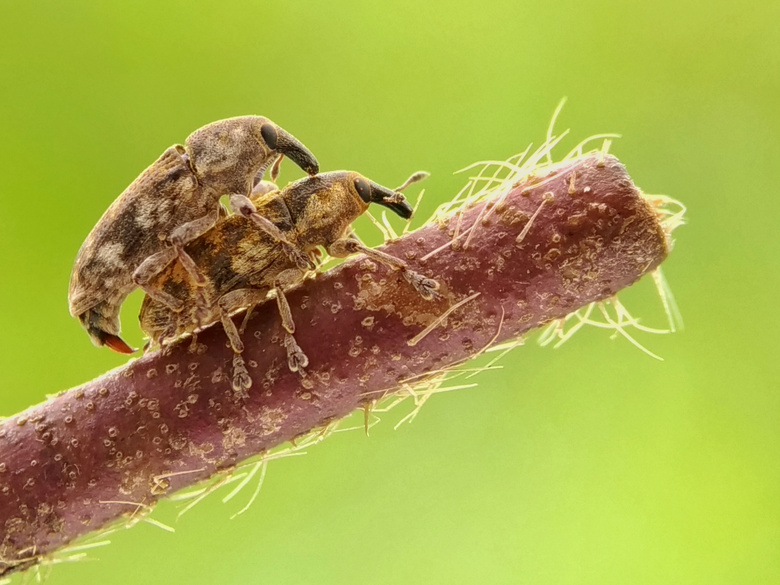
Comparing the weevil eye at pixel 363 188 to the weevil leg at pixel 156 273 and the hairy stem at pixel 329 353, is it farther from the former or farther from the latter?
the weevil leg at pixel 156 273

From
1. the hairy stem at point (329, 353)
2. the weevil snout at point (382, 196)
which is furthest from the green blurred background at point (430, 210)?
the weevil snout at point (382, 196)

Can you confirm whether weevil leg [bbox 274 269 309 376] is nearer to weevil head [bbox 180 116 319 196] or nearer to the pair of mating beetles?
the pair of mating beetles

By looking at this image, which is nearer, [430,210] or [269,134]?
[269,134]

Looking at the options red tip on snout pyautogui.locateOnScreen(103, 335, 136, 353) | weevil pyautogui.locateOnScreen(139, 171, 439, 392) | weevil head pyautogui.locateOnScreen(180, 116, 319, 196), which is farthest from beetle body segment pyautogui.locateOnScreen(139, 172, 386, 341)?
red tip on snout pyautogui.locateOnScreen(103, 335, 136, 353)

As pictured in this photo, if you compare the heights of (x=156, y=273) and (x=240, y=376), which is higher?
(x=156, y=273)

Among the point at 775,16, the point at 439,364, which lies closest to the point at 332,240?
the point at 439,364

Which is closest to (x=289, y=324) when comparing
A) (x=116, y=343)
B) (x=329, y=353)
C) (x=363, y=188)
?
(x=329, y=353)

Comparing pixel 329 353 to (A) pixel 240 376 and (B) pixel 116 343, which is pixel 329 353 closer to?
(A) pixel 240 376
